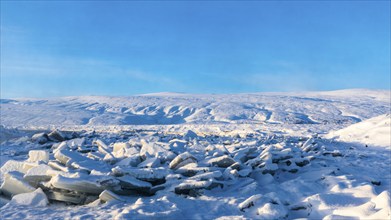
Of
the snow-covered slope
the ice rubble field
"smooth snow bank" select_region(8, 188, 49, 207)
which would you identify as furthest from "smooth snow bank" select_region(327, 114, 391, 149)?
the snow-covered slope

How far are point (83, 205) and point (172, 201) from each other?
116 cm

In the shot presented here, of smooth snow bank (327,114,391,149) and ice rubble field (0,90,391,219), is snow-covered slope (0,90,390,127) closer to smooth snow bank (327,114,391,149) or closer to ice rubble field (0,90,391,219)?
smooth snow bank (327,114,391,149)

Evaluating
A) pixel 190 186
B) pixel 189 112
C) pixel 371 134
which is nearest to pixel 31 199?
pixel 190 186

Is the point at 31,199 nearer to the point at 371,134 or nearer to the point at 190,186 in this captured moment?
the point at 190,186

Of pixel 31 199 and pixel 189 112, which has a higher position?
pixel 189 112

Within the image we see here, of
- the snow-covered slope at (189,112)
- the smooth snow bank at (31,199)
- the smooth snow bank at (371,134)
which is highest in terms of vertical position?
the snow-covered slope at (189,112)

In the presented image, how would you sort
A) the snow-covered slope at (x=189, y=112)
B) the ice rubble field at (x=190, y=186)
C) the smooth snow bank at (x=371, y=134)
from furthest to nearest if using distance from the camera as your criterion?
the snow-covered slope at (x=189, y=112), the smooth snow bank at (x=371, y=134), the ice rubble field at (x=190, y=186)

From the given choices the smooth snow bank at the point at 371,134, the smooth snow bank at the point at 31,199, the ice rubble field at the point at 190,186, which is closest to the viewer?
the ice rubble field at the point at 190,186

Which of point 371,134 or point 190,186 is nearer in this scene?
point 190,186

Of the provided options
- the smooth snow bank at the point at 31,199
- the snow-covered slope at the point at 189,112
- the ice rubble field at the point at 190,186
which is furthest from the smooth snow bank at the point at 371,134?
the snow-covered slope at the point at 189,112

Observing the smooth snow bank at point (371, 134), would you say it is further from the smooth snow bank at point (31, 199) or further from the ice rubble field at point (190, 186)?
the smooth snow bank at point (31, 199)

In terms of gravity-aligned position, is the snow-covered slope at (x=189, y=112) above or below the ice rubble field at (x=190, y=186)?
above

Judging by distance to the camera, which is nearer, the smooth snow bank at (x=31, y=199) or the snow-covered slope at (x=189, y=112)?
the smooth snow bank at (x=31, y=199)

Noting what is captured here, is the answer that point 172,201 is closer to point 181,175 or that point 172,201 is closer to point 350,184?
point 181,175
